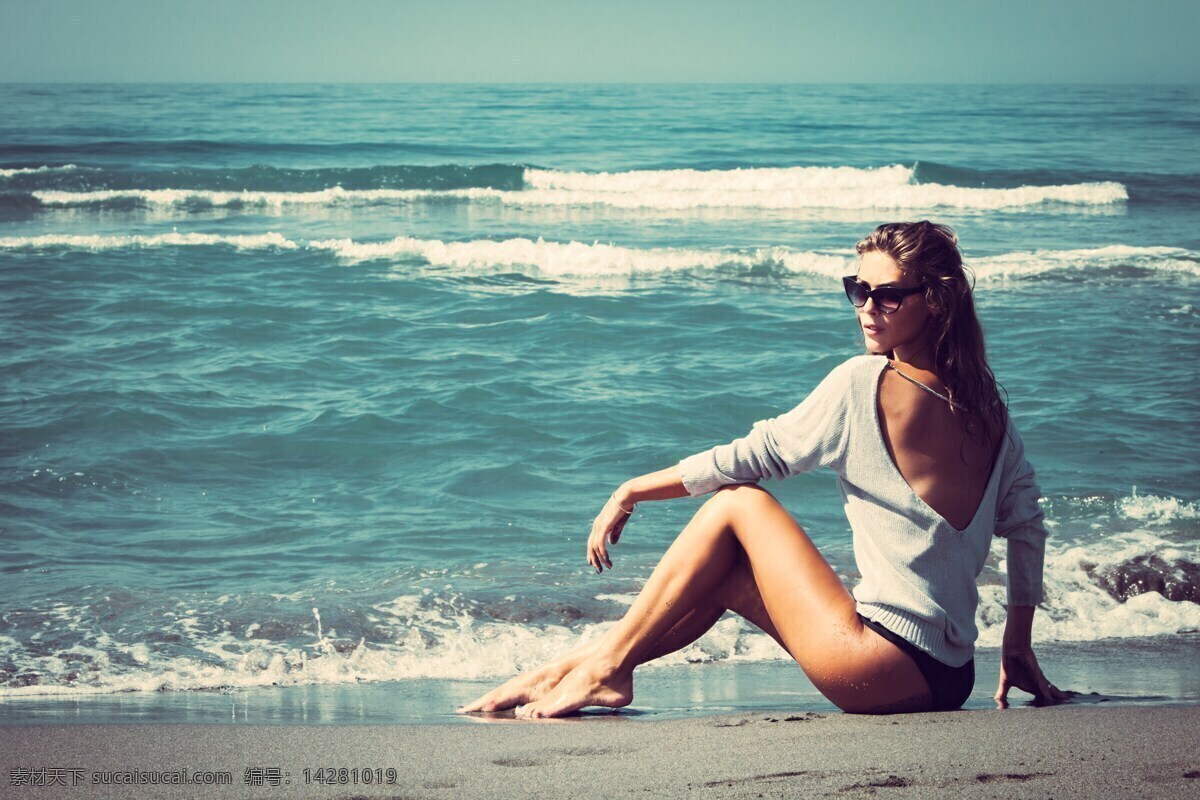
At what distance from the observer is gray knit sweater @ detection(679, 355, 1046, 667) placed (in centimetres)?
272

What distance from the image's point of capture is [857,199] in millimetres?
20750

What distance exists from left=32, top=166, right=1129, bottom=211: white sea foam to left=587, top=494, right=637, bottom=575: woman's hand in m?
17.3

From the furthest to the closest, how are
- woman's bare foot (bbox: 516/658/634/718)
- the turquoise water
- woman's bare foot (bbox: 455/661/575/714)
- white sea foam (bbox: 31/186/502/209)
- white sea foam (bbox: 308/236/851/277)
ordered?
1. white sea foam (bbox: 31/186/502/209)
2. white sea foam (bbox: 308/236/851/277)
3. the turquoise water
4. woman's bare foot (bbox: 455/661/575/714)
5. woman's bare foot (bbox: 516/658/634/718)

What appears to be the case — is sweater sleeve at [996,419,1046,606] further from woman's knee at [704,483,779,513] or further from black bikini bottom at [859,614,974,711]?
woman's knee at [704,483,779,513]

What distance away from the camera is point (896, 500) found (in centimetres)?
275

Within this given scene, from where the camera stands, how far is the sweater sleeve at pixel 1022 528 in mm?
2904

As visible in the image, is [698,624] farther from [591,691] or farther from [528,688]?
[528,688]

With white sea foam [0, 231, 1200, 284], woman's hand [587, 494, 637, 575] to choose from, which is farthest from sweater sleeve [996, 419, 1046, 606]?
white sea foam [0, 231, 1200, 284]

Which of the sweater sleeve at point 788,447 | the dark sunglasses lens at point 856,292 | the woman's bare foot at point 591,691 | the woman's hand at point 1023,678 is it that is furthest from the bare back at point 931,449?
the woman's bare foot at point 591,691

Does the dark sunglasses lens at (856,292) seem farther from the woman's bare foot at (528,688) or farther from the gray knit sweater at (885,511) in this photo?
the woman's bare foot at (528,688)

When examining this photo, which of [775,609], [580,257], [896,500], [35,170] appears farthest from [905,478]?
[35,170]

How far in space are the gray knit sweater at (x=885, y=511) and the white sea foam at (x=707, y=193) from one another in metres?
17.5

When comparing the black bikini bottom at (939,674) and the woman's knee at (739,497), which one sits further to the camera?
the woman's knee at (739,497)

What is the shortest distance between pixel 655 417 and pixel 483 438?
128 cm
